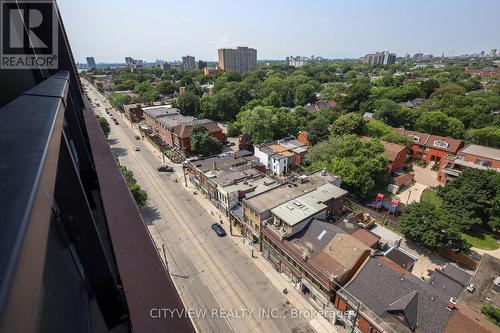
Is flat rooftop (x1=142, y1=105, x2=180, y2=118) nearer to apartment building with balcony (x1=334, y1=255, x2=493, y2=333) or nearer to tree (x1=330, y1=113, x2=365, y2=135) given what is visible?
tree (x1=330, y1=113, x2=365, y2=135)

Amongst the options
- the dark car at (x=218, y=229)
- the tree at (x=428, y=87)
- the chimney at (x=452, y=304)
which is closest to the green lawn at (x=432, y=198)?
the chimney at (x=452, y=304)

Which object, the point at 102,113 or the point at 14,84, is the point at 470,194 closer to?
the point at 14,84

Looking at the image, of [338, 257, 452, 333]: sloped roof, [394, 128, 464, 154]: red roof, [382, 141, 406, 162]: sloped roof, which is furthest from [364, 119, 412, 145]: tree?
[338, 257, 452, 333]: sloped roof

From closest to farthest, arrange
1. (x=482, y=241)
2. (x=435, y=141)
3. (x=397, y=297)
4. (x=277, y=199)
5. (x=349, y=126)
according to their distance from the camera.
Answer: (x=397, y=297), (x=277, y=199), (x=482, y=241), (x=435, y=141), (x=349, y=126)

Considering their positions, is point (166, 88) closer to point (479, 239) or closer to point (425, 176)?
point (425, 176)

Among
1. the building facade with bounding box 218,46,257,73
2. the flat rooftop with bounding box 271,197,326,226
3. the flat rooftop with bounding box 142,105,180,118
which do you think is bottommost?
the flat rooftop with bounding box 271,197,326,226

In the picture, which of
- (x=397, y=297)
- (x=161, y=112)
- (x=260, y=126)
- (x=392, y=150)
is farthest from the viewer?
(x=161, y=112)

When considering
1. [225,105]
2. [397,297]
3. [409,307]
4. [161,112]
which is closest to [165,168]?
[161,112]

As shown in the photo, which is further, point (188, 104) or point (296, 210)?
point (188, 104)
